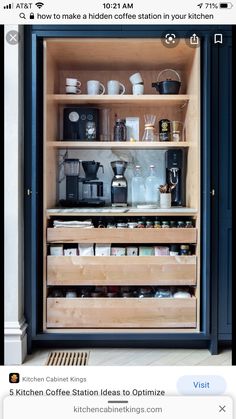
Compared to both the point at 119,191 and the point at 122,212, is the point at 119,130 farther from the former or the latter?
the point at 122,212

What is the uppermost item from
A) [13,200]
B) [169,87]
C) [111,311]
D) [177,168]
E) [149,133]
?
[169,87]

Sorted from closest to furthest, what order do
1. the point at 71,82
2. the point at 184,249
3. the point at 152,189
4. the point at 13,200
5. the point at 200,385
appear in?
the point at 200,385 → the point at 13,200 → the point at 184,249 → the point at 71,82 → the point at 152,189

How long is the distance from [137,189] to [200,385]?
127 centimetres

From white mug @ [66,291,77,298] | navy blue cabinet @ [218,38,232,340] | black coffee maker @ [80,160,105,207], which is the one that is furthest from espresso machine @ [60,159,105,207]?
navy blue cabinet @ [218,38,232,340]

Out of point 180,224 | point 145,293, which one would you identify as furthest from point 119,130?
point 145,293

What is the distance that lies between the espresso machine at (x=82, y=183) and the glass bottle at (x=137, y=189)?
0.13 meters

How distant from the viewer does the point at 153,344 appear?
1379mm

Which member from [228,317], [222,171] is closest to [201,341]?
[228,317]

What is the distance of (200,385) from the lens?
0.34m

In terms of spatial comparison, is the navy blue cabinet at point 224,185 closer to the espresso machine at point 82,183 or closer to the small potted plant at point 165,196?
the small potted plant at point 165,196
